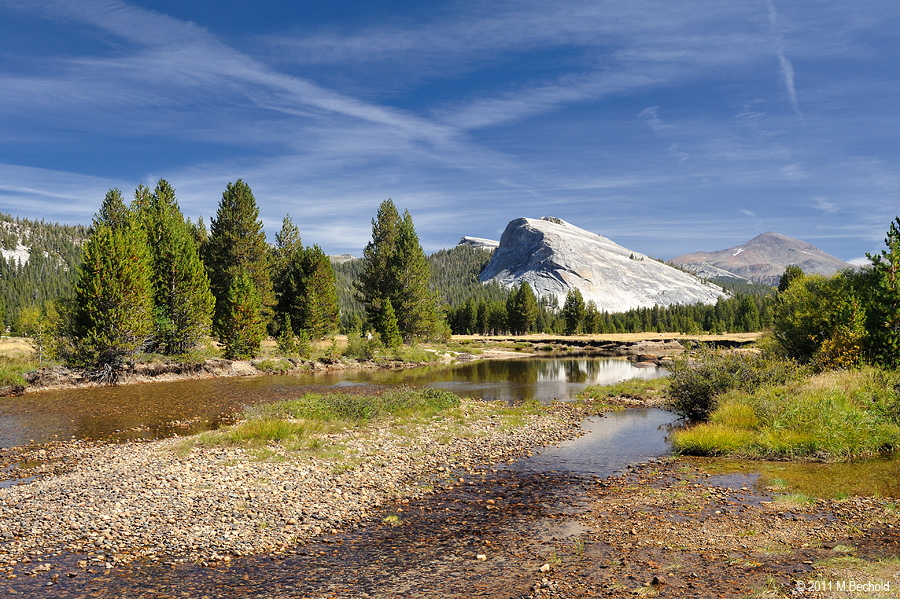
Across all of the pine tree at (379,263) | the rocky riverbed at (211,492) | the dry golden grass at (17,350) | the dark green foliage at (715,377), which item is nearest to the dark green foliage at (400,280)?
the pine tree at (379,263)

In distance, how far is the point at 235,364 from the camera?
5534cm

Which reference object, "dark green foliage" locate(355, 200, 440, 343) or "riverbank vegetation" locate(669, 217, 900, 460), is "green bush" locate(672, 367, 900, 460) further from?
"dark green foliage" locate(355, 200, 440, 343)

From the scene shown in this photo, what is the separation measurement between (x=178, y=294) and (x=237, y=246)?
51.6 feet

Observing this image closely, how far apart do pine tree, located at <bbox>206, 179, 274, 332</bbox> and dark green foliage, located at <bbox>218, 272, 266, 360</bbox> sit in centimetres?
713

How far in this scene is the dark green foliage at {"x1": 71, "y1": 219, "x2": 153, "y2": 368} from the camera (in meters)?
41.5

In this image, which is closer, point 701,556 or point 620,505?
point 701,556

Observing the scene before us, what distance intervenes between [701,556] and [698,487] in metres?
5.94

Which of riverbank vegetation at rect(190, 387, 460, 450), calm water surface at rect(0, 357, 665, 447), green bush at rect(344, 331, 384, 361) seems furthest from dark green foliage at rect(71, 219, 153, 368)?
green bush at rect(344, 331, 384, 361)

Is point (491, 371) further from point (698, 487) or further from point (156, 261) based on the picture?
point (698, 487)

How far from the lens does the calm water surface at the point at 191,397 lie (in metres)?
26.2

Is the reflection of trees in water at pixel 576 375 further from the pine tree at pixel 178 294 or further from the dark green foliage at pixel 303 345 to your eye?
the pine tree at pixel 178 294

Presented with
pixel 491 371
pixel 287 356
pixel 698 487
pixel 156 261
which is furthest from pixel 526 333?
pixel 698 487

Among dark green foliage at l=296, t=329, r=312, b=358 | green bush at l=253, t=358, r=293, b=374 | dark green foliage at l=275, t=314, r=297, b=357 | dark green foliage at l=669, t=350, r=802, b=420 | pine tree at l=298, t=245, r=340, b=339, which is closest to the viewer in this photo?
dark green foliage at l=669, t=350, r=802, b=420

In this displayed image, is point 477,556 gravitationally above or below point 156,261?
below
